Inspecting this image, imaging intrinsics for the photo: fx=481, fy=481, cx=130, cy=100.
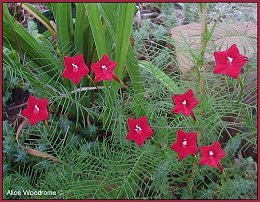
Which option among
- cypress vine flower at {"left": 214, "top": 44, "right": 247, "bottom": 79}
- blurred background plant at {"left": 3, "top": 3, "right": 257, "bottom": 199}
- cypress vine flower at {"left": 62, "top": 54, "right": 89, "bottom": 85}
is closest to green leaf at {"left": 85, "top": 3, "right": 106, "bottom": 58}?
blurred background plant at {"left": 3, "top": 3, "right": 257, "bottom": 199}

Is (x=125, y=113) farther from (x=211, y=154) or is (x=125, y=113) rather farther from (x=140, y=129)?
(x=211, y=154)

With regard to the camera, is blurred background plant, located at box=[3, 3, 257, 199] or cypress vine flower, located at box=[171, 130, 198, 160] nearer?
cypress vine flower, located at box=[171, 130, 198, 160]

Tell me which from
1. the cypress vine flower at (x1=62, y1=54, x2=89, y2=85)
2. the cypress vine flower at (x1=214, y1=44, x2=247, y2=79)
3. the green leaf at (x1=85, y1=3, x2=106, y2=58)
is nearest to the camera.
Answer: the cypress vine flower at (x1=214, y1=44, x2=247, y2=79)

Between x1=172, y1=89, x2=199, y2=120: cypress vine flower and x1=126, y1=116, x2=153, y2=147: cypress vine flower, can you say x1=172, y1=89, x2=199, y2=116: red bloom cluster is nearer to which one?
x1=172, y1=89, x2=199, y2=120: cypress vine flower

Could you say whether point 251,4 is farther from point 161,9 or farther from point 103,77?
point 161,9

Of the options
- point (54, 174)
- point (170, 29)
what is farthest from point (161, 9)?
point (54, 174)

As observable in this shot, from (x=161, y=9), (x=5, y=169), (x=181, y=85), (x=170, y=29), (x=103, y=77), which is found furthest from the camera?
(x=161, y=9)
